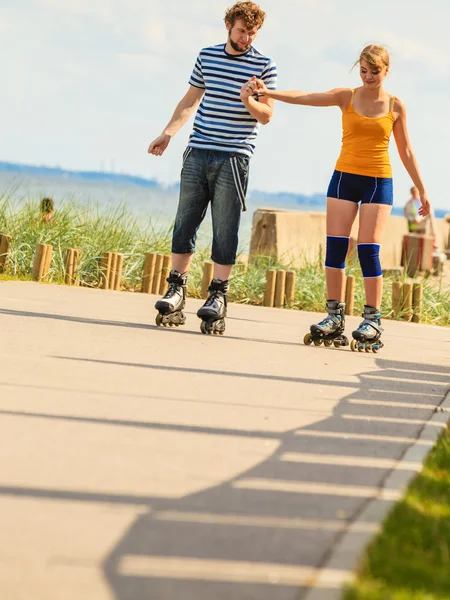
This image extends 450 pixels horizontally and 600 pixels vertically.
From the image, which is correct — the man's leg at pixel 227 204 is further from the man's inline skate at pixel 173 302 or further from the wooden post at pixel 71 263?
the wooden post at pixel 71 263

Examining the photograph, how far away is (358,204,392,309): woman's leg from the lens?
7.43m

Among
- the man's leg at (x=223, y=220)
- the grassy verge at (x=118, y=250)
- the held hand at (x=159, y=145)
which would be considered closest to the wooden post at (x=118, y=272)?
the grassy verge at (x=118, y=250)

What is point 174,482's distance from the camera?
3699mm

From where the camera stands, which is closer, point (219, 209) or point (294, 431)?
point (294, 431)

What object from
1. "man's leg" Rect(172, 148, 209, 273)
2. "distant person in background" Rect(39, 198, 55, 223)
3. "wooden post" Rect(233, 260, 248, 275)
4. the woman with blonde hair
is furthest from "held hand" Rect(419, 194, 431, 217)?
"distant person in background" Rect(39, 198, 55, 223)

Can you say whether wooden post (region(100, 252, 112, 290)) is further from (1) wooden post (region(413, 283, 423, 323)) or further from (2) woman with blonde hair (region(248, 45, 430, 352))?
(2) woman with blonde hair (region(248, 45, 430, 352))

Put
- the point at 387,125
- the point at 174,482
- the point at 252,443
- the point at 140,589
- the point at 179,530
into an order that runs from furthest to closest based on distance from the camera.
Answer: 1. the point at 387,125
2. the point at 252,443
3. the point at 174,482
4. the point at 179,530
5. the point at 140,589

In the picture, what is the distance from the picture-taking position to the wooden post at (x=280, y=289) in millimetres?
10758

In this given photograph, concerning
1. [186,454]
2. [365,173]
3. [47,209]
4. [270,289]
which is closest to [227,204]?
[365,173]

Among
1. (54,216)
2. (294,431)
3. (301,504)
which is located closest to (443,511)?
Result: (301,504)

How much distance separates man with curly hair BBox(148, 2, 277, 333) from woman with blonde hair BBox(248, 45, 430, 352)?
0.96ft

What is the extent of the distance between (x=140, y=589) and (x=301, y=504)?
3.18 ft

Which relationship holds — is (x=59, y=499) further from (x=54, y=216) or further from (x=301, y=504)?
(x=54, y=216)

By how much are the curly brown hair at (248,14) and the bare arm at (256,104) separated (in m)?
0.40
